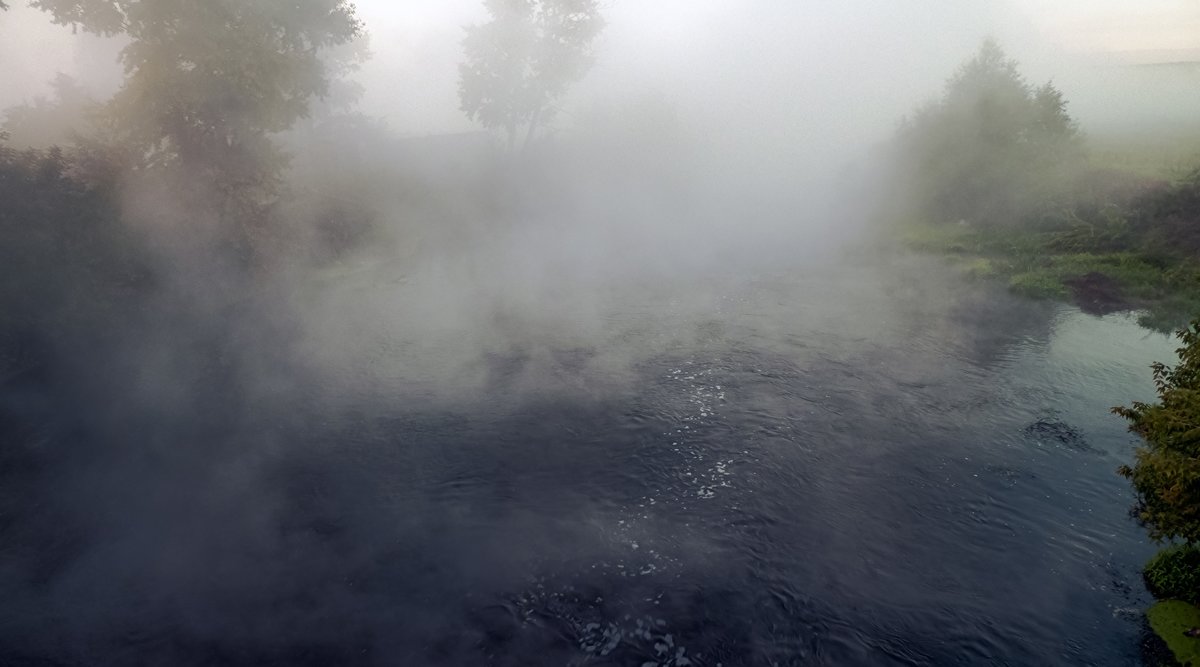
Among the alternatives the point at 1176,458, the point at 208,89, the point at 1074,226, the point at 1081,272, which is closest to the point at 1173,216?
the point at 1074,226

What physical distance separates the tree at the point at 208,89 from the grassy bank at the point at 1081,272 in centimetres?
4543

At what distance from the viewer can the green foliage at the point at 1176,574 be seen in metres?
13.7

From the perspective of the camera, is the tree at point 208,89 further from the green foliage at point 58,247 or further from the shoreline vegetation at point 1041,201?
the shoreline vegetation at point 1041,201

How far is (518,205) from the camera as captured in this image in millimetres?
56625

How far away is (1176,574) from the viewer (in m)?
14.1

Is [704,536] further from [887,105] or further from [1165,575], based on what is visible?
[887,105]

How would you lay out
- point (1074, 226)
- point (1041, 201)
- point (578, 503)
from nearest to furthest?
point (578, 503) < point (1074, 226) < point (1041, 201)

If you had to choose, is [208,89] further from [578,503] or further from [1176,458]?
[1176,458]

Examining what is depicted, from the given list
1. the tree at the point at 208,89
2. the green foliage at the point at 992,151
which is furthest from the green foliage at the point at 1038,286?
the tree at the point at 208,89

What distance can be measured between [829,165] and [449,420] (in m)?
88.7

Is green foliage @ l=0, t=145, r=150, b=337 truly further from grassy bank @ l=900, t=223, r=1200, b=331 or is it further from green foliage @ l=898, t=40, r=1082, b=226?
green foliage @ l=898, t=40, r=1082, b=226

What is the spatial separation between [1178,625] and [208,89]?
1581 inches

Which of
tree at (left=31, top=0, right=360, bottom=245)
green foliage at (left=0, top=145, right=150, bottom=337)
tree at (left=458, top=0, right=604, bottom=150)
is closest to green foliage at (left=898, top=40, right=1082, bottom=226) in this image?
tree at (left=458, top=0, right=604, bottom=150)

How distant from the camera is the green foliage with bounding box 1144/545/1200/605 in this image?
13727 millimetres
